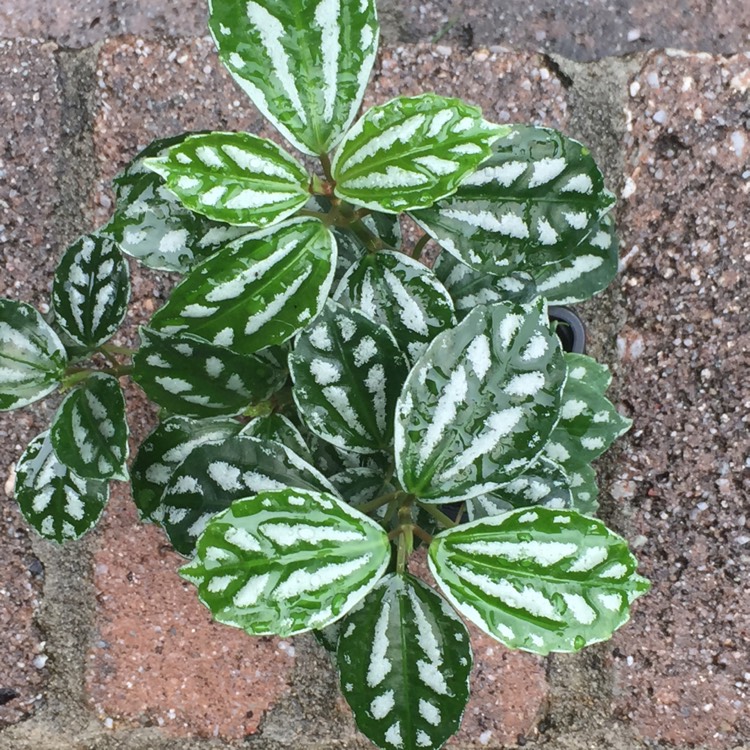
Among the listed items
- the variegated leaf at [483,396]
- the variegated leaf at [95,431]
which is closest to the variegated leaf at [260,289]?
the variegated leaf at [483,396]

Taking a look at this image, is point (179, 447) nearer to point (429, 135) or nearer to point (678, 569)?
point (429, 135)

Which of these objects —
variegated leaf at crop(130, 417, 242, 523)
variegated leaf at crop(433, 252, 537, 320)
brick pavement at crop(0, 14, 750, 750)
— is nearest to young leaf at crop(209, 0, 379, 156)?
variegated leaf at crop(433, 252, 537, 320)

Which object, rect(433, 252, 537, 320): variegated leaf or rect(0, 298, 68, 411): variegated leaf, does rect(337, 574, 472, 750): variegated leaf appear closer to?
rect(433, 252, 537, 320): variegated leaf

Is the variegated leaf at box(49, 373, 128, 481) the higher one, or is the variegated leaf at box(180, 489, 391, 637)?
the variegated leaf at box(180, 489, 391, 637)

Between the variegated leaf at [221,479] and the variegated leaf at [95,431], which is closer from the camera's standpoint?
the variegated leaf at [221,479]

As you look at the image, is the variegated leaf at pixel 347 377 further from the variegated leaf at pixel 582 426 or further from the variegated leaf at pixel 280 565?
the variegated leaf at pixel 582 426

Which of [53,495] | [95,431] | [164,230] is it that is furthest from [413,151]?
[53,495]
